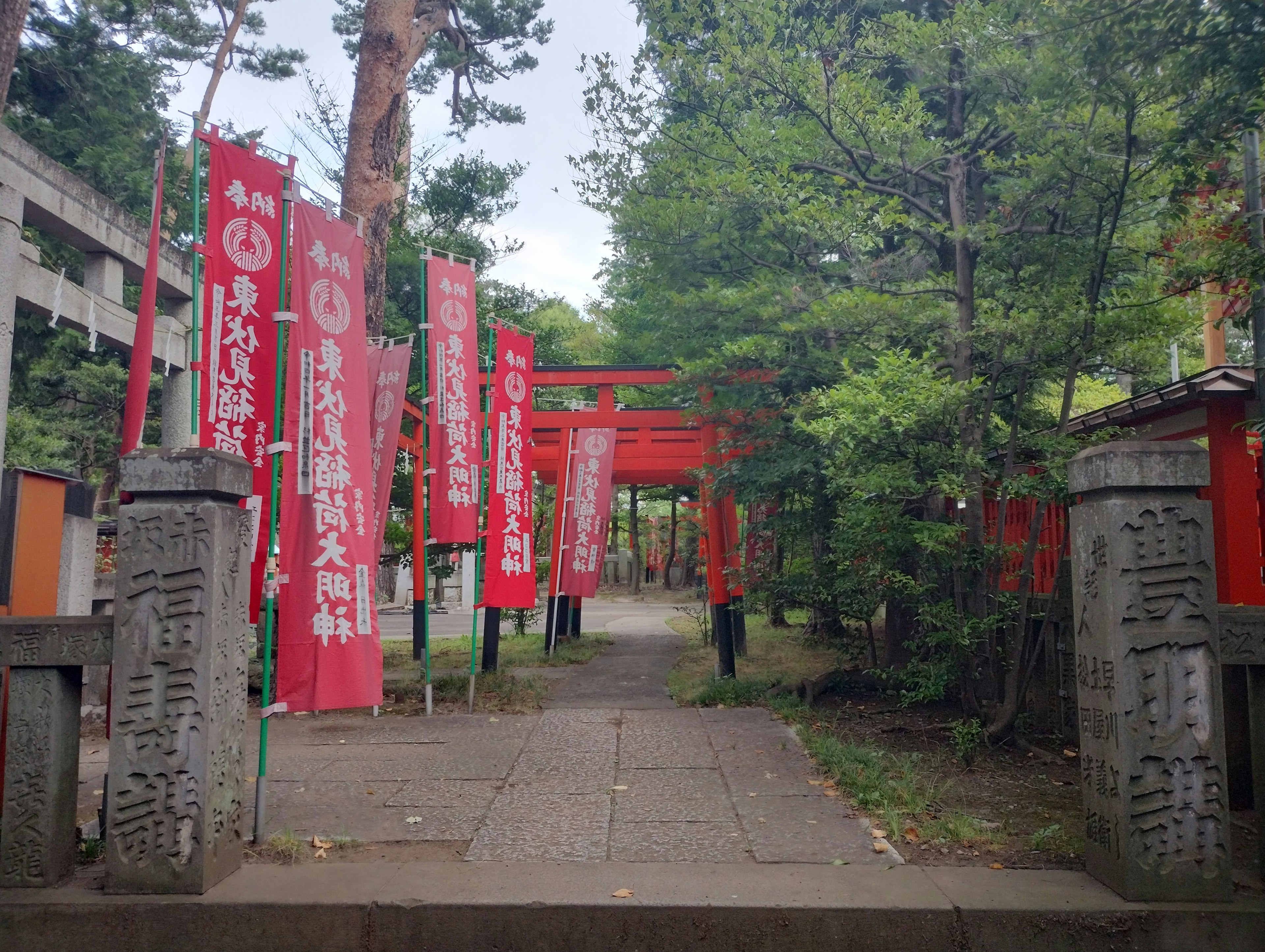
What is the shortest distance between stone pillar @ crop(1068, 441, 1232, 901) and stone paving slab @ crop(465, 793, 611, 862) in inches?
95.0

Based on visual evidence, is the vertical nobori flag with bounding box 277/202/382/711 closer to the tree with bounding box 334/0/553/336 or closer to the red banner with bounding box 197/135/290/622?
the red banner with bounding box 197/135/290/622

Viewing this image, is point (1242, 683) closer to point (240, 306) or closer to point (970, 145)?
point (970, 145)

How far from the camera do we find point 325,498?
17.5 ft

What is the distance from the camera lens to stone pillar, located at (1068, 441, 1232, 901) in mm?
3900

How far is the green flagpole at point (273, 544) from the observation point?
4.79 m

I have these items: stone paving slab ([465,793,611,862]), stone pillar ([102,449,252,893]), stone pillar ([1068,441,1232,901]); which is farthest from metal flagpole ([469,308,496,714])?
stone pillar ([1068,441,1232,901])

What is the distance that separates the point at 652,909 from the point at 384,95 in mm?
8833

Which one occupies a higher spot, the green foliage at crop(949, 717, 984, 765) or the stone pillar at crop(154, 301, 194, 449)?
the stone pillar at crop(154, 301, 194, 449)

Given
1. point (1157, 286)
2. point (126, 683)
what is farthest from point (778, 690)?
point (126, 683)

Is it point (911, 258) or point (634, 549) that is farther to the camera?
point (634, 549)

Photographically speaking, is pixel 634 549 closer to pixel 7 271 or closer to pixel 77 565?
pixel 77 565

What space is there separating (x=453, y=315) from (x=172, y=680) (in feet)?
16.7

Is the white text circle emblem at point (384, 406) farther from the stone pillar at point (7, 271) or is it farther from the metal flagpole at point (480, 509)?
the stone pillar at point (7, 271)

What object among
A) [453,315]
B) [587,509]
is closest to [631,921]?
[453,315]
